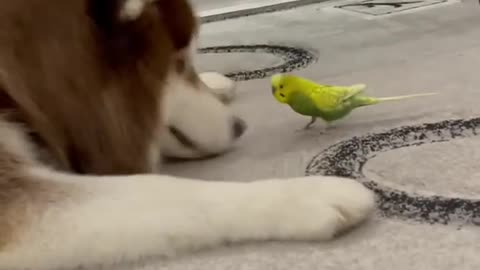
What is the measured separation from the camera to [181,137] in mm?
1212

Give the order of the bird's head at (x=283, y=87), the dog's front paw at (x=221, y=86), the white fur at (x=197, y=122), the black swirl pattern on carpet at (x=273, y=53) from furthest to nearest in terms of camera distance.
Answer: the black swirl pattern on carpet at (x=273, y=53) → the dog's front paw at (x=221, y=86) → the bird's head at (x=283, y=87) → the white fur at (x=197, y=122)

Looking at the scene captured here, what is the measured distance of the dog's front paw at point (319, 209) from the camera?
874 millimetres

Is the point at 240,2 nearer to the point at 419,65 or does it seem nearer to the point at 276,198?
the point at 419,65

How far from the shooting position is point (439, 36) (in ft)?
6.57

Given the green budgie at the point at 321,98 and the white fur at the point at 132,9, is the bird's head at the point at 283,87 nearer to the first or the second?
the green budgie at the point at 321,98

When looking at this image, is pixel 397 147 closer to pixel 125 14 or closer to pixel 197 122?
pixel 197 122

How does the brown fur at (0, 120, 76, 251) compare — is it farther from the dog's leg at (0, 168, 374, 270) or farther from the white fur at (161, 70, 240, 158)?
the white fur at (161, 70, 240, 158)

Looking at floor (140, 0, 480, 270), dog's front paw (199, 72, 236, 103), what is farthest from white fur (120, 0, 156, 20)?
dog's front paw (199, 72, 236, 103)

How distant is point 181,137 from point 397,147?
301mm

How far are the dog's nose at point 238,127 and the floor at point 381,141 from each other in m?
0.02

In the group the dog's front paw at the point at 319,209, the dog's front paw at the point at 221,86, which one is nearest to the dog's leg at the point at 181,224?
the dog's front paw at the point at 319,209

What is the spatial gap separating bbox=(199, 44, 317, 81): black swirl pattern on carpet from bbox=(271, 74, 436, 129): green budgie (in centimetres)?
49

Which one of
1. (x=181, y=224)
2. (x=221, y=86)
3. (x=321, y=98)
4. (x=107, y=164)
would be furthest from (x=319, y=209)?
(x=221, y=86)

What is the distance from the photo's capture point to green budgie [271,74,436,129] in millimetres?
1249
